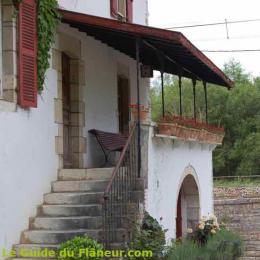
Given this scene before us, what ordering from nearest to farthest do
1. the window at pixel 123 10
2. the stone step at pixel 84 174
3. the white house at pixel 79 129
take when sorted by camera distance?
the white house at pixel 79 129 < the stone step at pixel 84 174 < the window at pixel 123 10

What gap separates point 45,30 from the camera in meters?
8.93

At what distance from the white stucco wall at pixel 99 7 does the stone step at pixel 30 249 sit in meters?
4.01

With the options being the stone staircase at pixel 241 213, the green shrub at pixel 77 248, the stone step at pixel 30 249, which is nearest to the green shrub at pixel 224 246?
the stone step at pixel 30 249

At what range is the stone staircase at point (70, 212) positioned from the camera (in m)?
8.04

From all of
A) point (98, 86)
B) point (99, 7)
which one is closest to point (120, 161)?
point (98, 86)

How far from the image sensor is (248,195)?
80.8ft

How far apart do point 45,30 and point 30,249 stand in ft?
10.1

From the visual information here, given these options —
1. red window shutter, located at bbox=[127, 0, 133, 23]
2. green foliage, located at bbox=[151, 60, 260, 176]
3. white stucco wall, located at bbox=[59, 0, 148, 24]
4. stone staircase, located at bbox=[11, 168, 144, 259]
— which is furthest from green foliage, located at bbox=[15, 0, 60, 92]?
green foliage, located at bbox=[151, 60, 260, 176]

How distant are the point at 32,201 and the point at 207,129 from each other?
562 centimetres

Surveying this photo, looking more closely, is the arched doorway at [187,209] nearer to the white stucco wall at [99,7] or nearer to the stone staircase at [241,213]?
the white stucco wall at [99,7]

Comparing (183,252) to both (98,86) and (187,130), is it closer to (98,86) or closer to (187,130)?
(187,130)

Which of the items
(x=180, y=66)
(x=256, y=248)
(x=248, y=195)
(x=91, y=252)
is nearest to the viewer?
(x=91, y=252)

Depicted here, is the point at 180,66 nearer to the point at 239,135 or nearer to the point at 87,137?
the point at 87,137

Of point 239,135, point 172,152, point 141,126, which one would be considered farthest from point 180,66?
point 239,135
